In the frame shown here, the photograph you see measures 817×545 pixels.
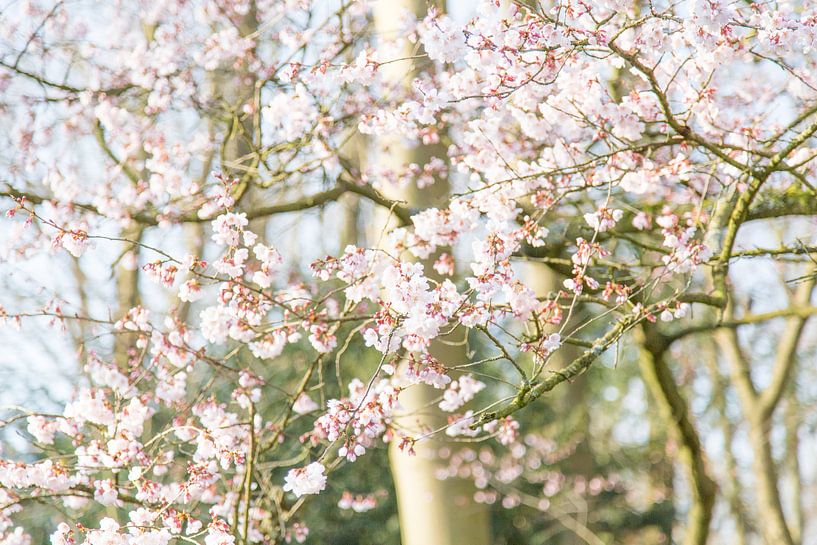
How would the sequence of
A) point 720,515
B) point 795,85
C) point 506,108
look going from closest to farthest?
point 506,108
point 795,85
point 720,515

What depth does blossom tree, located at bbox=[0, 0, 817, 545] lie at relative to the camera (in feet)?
10.8

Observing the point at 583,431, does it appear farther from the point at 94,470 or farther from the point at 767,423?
the point at 94,470

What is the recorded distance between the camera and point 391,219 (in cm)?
501

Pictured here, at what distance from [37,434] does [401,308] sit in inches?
81.5

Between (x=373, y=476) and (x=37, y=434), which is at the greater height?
(x=373, y=476)

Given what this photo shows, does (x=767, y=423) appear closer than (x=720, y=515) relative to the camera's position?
Yes

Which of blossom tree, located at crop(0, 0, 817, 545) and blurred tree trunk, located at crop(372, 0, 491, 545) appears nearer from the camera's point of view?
blossom tree, located at crop(0, 0, 817, 545)

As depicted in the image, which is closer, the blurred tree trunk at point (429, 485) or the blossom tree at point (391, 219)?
the blossom tree at point (391, 219)

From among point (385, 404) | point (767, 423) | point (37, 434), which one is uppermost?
point (767, 423)

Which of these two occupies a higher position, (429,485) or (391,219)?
(391,219)

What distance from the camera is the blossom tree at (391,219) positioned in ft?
10.8

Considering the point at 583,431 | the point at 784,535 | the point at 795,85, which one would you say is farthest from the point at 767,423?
the point at 795,85

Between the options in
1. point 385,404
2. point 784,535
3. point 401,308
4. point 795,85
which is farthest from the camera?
point 784,535

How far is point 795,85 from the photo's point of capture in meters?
4.88
